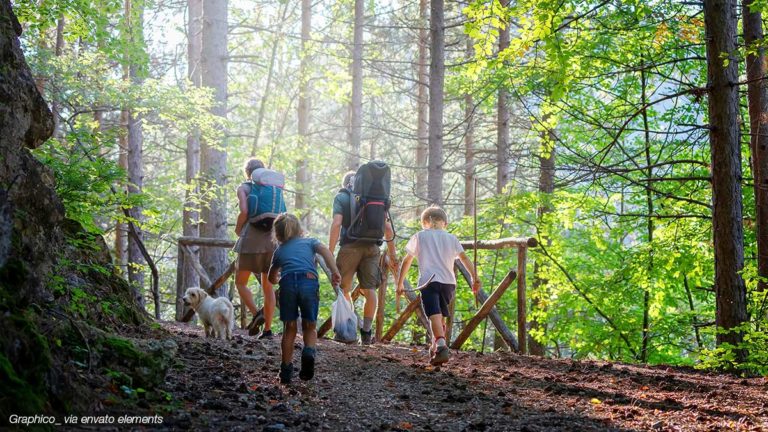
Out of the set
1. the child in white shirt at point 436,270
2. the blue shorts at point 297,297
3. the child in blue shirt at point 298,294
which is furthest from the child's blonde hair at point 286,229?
the child in white shirt at point 436,270

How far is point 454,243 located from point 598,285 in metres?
5.33

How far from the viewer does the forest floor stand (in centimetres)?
431

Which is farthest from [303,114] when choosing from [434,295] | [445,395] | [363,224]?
[445,395]

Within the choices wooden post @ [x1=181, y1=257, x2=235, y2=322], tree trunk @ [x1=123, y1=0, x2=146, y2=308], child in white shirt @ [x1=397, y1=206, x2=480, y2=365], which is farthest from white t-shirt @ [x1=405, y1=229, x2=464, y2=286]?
tree trunk @ [x1=123, y1=0, x2=146, y2=308]

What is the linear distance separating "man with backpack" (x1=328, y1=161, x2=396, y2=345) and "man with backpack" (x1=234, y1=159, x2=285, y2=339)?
73cm

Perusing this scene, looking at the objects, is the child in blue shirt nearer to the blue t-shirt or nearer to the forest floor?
the blue t-shirt

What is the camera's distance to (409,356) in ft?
25.8

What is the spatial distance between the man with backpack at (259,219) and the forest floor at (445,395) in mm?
828

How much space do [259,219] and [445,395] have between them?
349 cm

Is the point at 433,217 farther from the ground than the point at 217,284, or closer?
farther from the ground

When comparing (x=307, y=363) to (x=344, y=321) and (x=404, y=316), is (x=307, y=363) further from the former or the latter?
(x=404, y=316)

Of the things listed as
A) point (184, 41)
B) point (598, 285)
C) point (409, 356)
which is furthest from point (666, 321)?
point (184, 41)

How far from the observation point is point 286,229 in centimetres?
569

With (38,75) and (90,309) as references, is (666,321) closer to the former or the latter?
(90,309)
